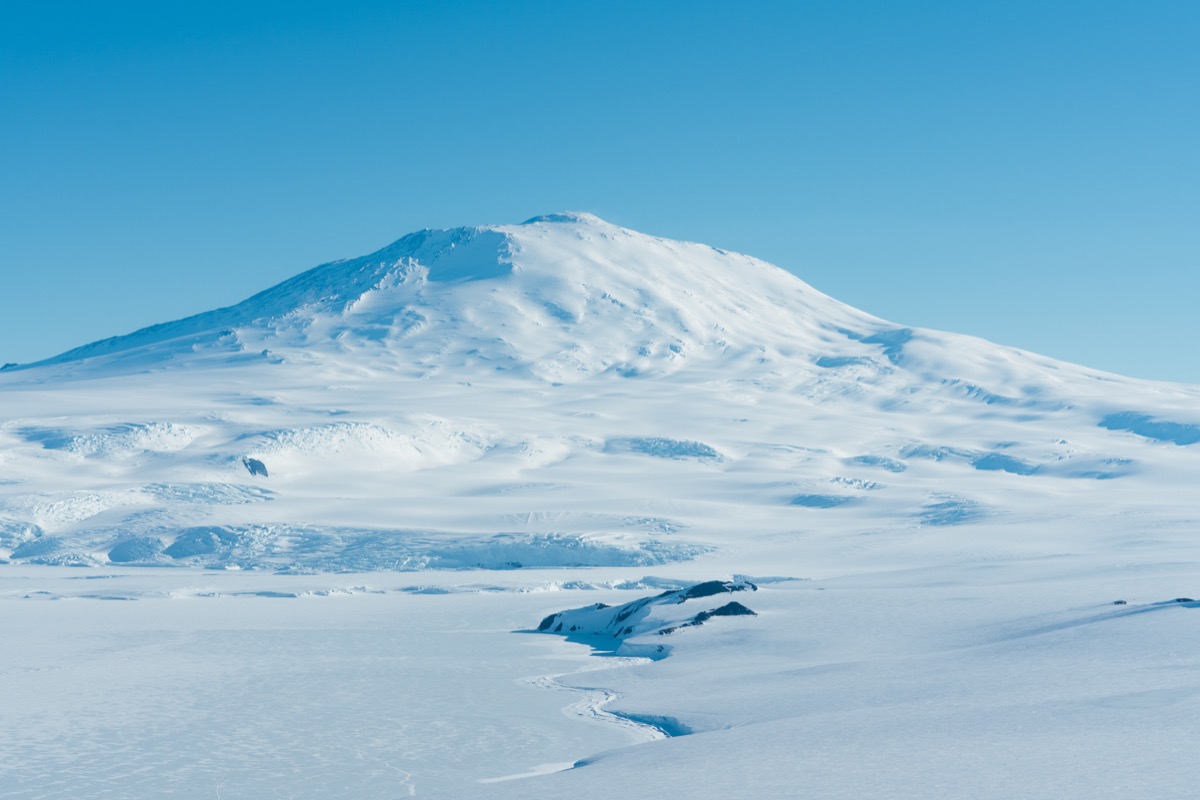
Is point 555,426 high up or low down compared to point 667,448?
up

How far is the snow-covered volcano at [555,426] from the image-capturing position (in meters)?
50.2

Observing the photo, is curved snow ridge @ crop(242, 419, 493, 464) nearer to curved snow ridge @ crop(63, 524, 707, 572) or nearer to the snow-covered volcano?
Answer: the snow-covered volcano

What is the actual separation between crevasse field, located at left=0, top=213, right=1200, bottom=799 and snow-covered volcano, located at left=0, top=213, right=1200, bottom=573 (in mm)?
345

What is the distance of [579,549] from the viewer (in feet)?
159

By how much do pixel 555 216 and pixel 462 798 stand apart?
422 feet

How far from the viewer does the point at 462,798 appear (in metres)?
12.0

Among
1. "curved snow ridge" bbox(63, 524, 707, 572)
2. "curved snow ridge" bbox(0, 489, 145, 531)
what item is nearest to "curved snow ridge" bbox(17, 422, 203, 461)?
"curved snow ridge" bbox(0, 489, 145, 531)

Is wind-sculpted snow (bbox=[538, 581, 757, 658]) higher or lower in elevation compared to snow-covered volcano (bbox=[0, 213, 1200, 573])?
lower

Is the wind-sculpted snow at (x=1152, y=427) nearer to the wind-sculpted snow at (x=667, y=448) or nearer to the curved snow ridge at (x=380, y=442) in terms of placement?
the wind-sculpted snow at (x=667, y=448)

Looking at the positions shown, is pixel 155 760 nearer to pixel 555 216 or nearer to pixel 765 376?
pixel 765 376

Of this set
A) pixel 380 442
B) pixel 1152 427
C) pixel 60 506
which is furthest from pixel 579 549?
pixel 1152 427

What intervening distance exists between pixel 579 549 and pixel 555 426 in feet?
102

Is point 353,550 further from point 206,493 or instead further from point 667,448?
point 667,448

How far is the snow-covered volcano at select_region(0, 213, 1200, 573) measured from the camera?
5022 cm
